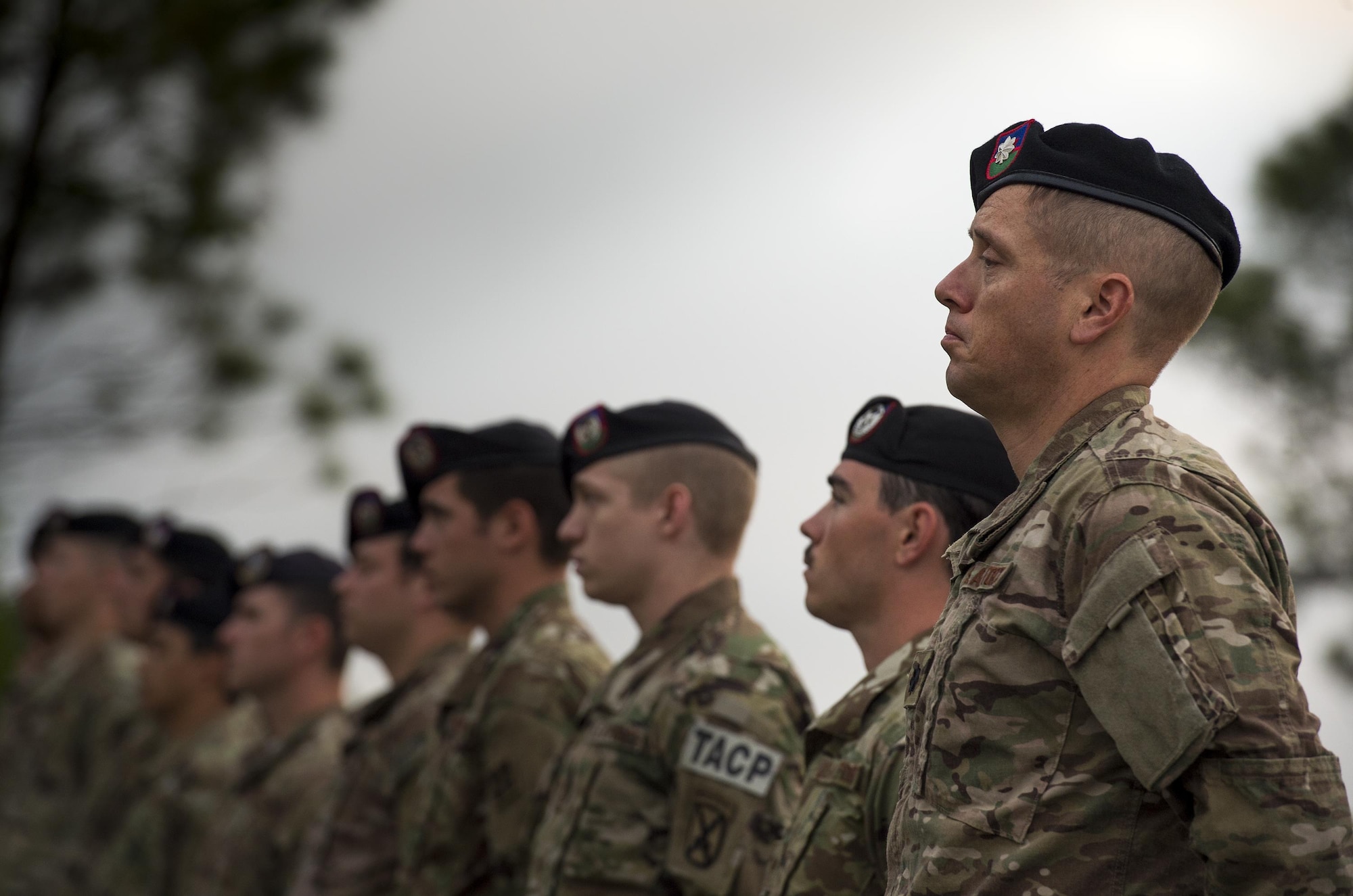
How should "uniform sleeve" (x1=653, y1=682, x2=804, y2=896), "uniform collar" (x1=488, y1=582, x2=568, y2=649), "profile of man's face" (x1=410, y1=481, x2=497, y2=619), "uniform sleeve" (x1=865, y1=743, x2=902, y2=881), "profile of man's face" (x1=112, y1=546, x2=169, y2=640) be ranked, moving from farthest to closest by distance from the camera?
"profile of man's face" (x1=112, y1=546, x2=169, y2=640), "profile of man's face" (x1=410, y1=481, x2=497, y2=619), "uniform collar" (x1=488, y1=582, x2=568, y2=649), "uniform sleeve" (x1=653, y1=682, x2=804, y2=896), "uniform sleeve" (x1=865, y1=743, x2=902, y2=881)

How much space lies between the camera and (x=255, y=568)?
7266mm

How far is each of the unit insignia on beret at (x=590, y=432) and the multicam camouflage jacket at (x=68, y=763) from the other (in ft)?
15.8

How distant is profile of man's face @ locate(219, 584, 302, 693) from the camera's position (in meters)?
6.86

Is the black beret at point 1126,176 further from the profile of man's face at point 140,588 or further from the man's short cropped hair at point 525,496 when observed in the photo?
the profile of man's face at point 140,588

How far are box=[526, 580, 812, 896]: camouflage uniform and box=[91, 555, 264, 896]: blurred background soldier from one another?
355cm

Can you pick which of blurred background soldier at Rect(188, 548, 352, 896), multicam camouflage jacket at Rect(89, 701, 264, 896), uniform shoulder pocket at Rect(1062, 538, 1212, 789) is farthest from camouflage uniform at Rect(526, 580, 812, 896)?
multicam camouflage jacket at Rect(89, 701, 264, 896)

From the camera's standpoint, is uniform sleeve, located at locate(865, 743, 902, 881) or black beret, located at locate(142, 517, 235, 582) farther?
black beret, located at locate(142, 517, 235, 582)

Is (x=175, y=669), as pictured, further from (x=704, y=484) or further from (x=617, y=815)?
(x=617, y=815)

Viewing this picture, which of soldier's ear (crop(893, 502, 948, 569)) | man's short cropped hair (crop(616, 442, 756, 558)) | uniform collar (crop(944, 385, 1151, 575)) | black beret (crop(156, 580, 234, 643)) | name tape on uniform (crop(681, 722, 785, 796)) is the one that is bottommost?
name tape on uniform (crop(681, 722, 785, 796))

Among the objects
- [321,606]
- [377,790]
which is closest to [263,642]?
[321,606]

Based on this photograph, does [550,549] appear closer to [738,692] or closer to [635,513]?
[635,513]

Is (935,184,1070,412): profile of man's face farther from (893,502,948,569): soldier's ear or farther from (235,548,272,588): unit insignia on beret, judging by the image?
(235,548,272,588): unit insignia on beret

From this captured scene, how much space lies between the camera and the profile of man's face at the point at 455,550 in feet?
17.5

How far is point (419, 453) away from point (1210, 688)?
161 inches
